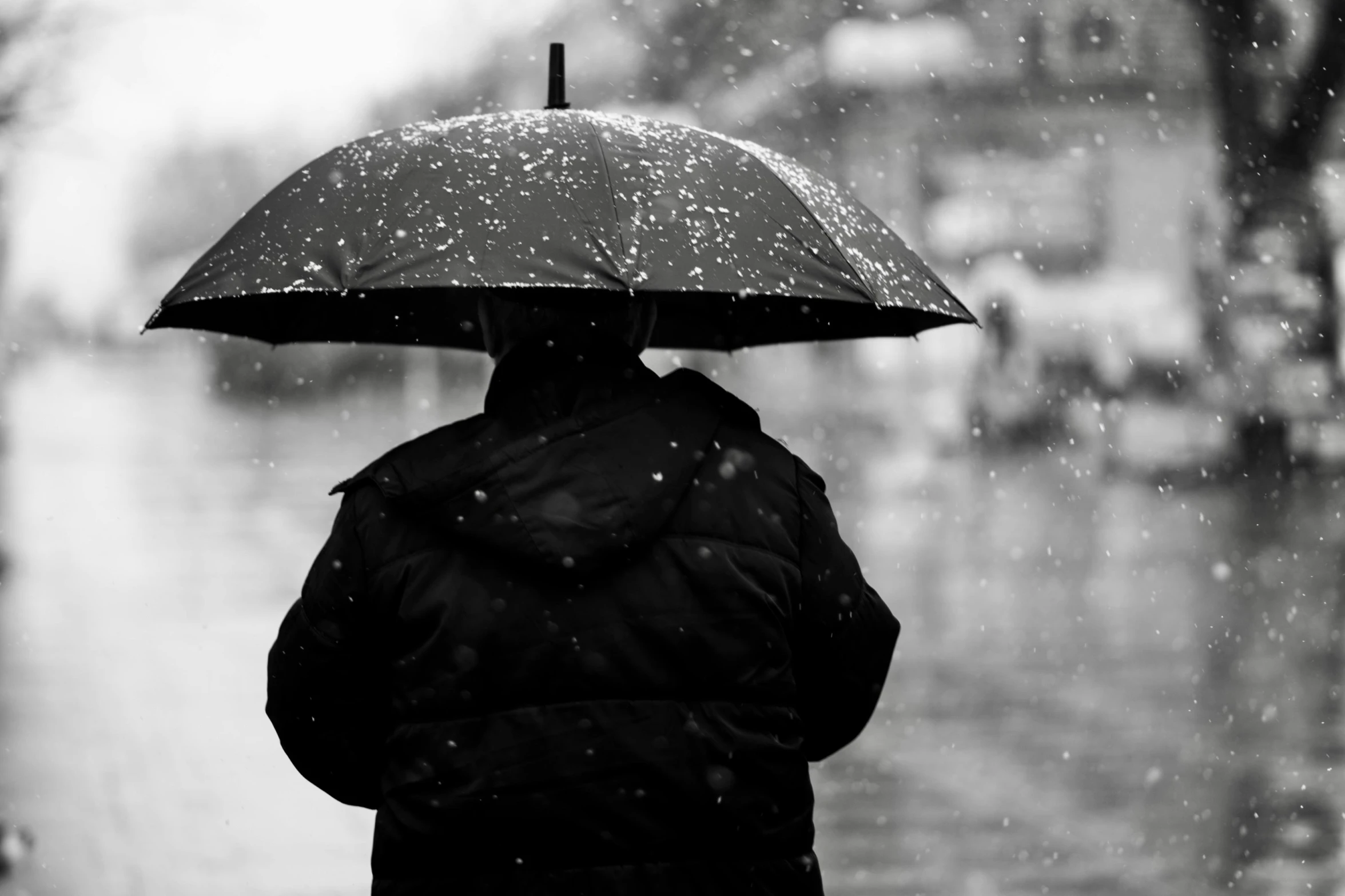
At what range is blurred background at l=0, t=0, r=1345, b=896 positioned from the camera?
5586 mm

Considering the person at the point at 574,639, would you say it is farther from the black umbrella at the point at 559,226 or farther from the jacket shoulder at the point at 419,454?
the black umbrella at the point at 559,226

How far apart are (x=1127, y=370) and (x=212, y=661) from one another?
1995 cm

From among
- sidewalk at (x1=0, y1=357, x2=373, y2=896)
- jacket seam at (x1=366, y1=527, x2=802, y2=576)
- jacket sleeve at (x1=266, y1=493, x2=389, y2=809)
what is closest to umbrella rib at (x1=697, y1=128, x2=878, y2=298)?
jacket seam at (x1=366, y1=527, x2=802, y2=576)

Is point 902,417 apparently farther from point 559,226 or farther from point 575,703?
point 575,703

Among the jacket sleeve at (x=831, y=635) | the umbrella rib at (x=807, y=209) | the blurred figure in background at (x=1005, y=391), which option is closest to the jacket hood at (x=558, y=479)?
the jacket sleeve at (x=831, y=635)

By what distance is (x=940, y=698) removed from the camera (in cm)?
729

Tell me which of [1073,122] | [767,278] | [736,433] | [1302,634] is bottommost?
[1302,634]

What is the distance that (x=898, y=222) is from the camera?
31.4 metres

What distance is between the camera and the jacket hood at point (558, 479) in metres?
1.91

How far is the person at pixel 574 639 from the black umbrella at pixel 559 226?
195mm

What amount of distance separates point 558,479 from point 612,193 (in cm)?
60

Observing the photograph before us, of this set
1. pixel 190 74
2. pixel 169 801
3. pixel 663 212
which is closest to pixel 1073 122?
pixel 190 74

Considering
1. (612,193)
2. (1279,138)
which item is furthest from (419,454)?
(1279,138)

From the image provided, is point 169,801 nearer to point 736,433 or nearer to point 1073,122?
point 736,433
